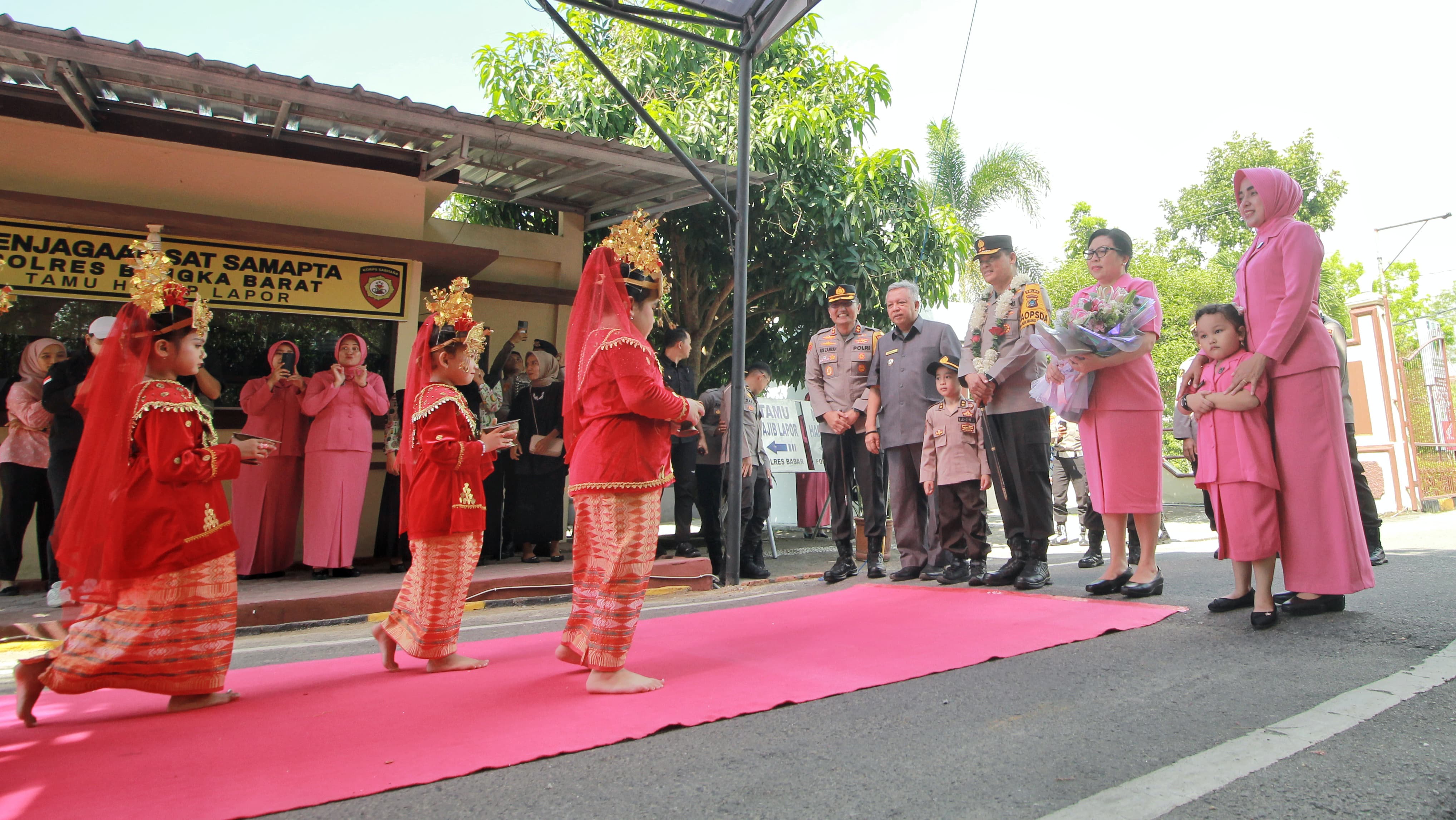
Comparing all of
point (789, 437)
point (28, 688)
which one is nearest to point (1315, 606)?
point (28, 688)

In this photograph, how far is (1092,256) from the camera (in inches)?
179

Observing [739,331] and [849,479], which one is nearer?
[849,479]

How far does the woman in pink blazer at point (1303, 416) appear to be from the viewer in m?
3.46

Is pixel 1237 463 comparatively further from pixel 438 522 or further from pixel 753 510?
pixel 753 510

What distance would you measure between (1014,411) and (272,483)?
5629 mm

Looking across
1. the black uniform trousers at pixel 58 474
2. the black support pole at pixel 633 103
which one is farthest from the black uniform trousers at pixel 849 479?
the black uniform trousers at pixel 58 474

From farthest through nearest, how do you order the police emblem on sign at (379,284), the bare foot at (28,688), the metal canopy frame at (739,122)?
the police emblem on sign at (379,284), the metal canopy frame at (739,122), the bare foot at (28,688)

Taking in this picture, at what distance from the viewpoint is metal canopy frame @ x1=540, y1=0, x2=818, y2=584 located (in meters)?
6.33

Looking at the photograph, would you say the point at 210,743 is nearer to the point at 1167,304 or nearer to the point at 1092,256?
the point at 1092,256

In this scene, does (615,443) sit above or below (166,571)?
above

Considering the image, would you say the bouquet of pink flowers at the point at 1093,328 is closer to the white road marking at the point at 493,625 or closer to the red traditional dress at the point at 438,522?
the white road marking at the point at 493,625

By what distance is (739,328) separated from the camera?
6.54 m

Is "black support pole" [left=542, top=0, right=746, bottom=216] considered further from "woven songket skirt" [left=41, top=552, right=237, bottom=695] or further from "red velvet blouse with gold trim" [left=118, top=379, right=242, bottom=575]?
"woven songket skirt" [left=41, top=552, right=237, bottom=695]

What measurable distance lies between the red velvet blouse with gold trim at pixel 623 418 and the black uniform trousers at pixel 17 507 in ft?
15.4
